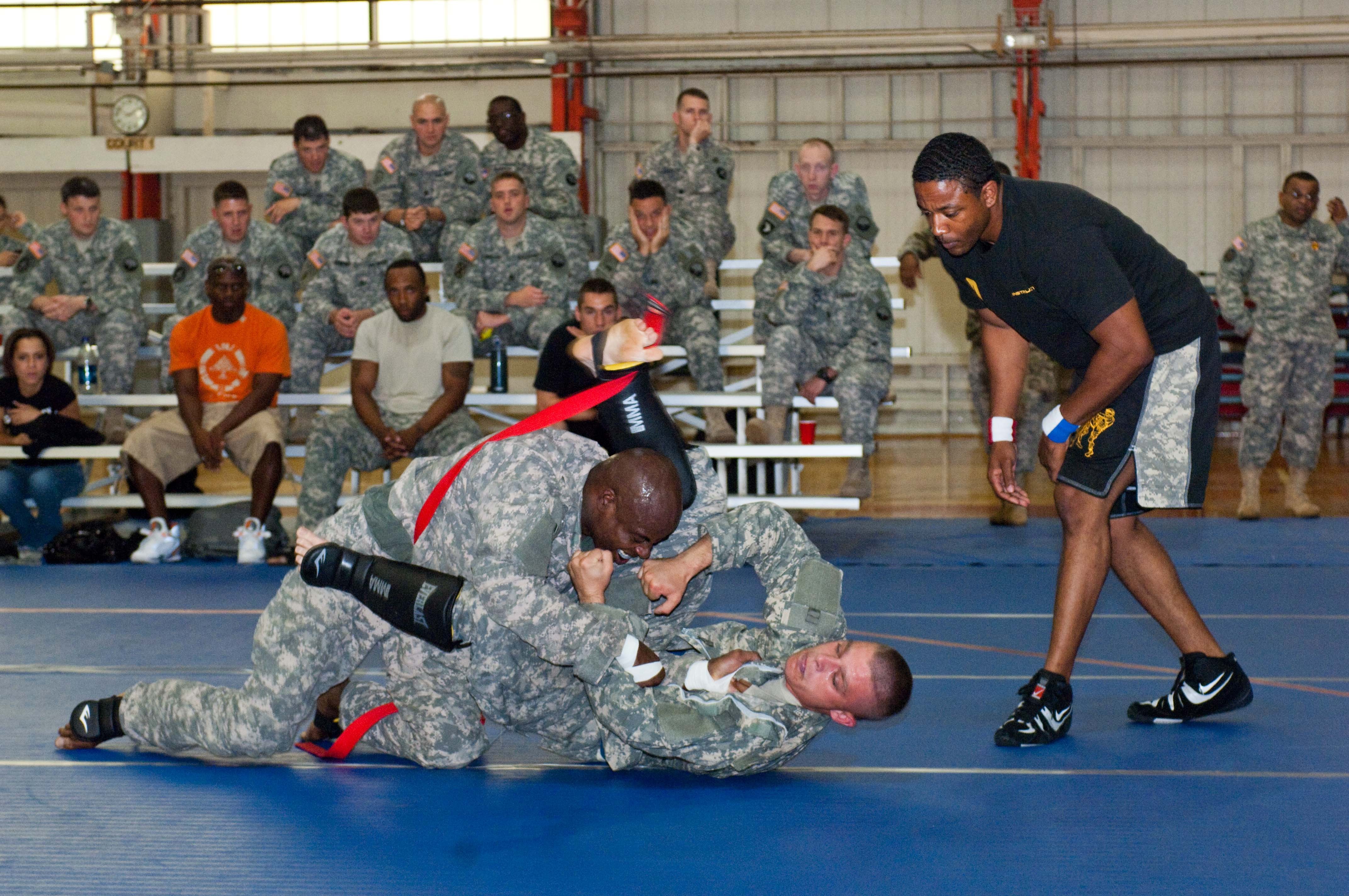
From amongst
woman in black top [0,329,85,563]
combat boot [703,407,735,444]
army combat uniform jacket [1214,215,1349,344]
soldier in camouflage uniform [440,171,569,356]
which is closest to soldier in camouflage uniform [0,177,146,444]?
woman in black top [0,329,85,563]

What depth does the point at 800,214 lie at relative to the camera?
26.0ft

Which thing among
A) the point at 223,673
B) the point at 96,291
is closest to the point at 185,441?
the point at 96,291

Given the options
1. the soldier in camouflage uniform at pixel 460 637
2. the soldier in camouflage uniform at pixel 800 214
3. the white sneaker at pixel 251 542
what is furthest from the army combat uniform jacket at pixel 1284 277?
the white sneaker at pixel 251 542

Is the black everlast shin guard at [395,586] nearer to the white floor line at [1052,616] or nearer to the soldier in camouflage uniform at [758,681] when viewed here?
the soldier in camouflage uniform at [758,681]

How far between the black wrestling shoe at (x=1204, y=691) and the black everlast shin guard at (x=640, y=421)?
1395mm

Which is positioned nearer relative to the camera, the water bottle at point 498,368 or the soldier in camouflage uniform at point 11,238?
the water bottle at point 498,368

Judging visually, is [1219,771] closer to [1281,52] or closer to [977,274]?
[977,274]

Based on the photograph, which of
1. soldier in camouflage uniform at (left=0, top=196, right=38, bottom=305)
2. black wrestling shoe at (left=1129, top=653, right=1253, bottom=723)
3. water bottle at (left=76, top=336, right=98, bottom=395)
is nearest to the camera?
black wrestling shoe at (left=1129, top=653, right=1253, bottom=723)

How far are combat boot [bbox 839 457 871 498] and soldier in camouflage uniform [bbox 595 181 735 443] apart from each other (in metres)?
0.73

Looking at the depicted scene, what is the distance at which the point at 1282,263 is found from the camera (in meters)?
7.54

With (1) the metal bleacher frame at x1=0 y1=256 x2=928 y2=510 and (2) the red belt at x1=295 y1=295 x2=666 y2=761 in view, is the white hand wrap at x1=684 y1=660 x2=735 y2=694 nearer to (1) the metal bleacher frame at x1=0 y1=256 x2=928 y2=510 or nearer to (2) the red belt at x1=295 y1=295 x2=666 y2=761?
(2) the red belt at x1=295 y1=295 x2=666 y2=761

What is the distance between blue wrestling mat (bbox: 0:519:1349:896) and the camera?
7.97 feet

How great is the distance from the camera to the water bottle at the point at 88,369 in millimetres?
7770

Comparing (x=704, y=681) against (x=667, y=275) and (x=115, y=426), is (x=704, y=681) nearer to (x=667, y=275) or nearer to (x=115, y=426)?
(x=667, y=275)
